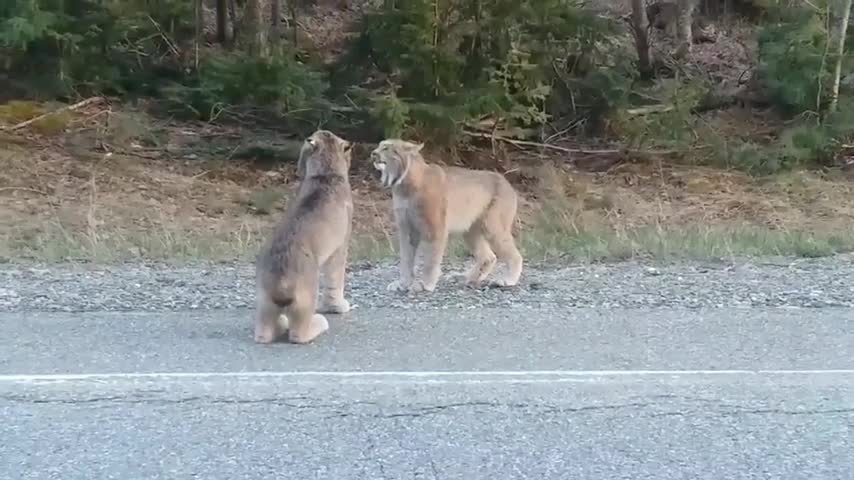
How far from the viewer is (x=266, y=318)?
23.8 ft

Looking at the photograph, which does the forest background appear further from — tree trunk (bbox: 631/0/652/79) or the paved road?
the paved road

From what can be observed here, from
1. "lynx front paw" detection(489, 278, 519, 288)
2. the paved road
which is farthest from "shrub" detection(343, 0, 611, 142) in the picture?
the paved road

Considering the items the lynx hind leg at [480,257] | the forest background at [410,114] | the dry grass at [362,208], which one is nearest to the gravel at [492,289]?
the lynx hind leg at [480,257]

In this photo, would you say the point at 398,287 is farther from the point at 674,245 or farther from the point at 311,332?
the point at 674,245

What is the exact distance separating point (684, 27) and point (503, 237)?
15.9 meters

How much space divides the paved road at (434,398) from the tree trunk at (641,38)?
14.9m

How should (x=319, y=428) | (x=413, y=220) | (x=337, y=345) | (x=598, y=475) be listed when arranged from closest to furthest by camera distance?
(x=598, y=475) → (x=319, y=428) → (x=337, y=345) → (x=413, y=220)

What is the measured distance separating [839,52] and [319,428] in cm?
1666

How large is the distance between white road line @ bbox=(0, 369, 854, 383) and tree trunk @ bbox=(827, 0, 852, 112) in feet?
47.9

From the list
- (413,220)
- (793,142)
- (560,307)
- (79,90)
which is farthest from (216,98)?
(560,307)

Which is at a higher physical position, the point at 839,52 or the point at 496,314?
the point at 839,52

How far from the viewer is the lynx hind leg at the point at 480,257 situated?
32.9 feet

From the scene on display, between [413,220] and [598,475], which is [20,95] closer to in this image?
[413,220]

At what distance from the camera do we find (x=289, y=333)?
23.9 ft
